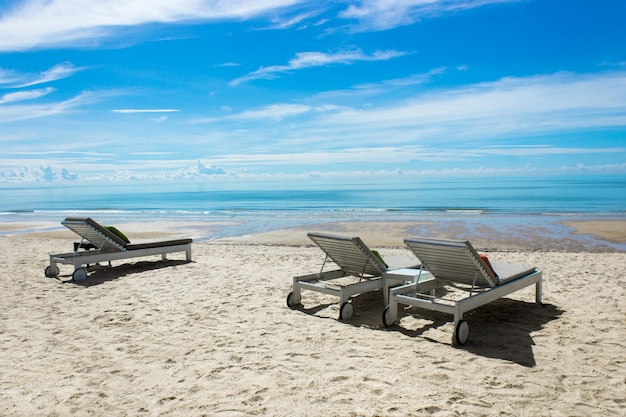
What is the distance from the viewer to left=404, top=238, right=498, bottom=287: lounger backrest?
18.2 feet

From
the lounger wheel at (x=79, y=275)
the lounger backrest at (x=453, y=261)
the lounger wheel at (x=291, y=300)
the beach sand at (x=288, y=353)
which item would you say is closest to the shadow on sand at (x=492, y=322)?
the beach sand at (x=288, y=353)

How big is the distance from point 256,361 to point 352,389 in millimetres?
1133

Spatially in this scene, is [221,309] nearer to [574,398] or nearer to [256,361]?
[256,361]

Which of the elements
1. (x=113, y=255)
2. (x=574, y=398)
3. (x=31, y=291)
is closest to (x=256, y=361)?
(x=574, y=398)

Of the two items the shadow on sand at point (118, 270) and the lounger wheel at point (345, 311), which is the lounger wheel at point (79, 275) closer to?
the shadow on sand at point (118, 270)

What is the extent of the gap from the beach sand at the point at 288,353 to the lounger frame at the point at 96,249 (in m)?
0.59

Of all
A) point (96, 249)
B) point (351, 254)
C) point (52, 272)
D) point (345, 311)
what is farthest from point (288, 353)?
point (96, 249)

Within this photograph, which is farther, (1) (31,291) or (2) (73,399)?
(1) (31,291)

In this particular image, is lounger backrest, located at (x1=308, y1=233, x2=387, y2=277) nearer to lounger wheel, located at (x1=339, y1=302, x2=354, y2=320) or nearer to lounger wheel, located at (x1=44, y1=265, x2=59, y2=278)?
lounger wheel, located at (x1=339, y1=302, x2=354, y2=320)

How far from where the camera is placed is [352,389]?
404 cm

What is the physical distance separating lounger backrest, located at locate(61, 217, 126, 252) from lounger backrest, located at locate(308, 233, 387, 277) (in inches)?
186

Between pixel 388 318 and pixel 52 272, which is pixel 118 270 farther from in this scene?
pixel 388 318

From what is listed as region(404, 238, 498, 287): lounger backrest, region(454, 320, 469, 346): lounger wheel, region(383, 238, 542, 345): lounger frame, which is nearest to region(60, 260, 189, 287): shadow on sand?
region(383, 238, 542, 345): lounger frame

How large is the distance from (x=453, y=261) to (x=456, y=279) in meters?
0.48
